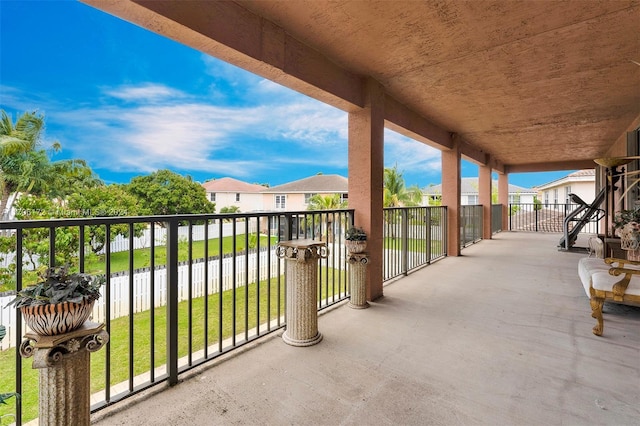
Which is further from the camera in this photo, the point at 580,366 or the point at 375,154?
the point at 375,154

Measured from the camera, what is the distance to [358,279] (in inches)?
126

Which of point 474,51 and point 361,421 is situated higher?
point 474,51

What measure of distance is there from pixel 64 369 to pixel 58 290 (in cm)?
33

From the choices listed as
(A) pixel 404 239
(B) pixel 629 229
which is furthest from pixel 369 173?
(B) pixel 629 229

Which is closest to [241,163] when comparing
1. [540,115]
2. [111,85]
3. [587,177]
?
[111,85]

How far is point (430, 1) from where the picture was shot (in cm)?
215

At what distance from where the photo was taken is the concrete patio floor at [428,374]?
1.58 meters

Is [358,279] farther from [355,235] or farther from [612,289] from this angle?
[612,289]

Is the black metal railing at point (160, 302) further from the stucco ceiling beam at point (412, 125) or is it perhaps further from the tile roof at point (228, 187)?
the tile roof at point (228, 187)

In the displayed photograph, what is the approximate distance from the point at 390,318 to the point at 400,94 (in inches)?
112

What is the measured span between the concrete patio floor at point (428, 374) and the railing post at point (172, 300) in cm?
11

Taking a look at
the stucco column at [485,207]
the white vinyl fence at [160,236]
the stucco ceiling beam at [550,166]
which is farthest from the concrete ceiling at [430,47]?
the stucco ceiling beam at [550,166]

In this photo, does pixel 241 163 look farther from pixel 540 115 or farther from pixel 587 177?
pixel 540 115

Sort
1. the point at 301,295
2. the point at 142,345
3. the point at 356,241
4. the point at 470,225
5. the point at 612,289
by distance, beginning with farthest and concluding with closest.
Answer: the point at 470,225
the point at 142,345
the point at 356,241
the point at 612,289
the point at 301,295
